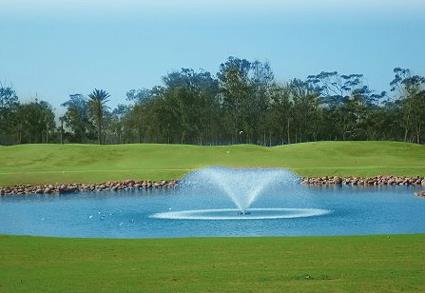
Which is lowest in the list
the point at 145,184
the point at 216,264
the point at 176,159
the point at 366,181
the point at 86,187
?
the point at 86,187

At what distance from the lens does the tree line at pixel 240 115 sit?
345ft

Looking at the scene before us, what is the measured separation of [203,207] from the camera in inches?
1363

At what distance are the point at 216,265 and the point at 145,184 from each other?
3722cm

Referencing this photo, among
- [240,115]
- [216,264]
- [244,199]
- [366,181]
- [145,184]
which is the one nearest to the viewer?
[216,264]

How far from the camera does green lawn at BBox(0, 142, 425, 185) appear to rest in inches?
2199

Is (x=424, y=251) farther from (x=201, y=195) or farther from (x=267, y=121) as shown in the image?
(x=267, y=121)

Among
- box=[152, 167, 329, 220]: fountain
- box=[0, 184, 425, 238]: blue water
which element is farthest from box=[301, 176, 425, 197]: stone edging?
box=[0, 184, 425, 238]: blue water

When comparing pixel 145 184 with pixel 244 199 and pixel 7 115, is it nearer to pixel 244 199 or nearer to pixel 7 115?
pixel 244 199

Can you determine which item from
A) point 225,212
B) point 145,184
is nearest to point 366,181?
point 145,184

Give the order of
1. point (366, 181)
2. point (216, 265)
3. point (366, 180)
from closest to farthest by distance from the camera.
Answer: point (216, 265) < point (366, 181) < point (366, 180)

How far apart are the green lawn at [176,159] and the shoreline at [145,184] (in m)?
2.74

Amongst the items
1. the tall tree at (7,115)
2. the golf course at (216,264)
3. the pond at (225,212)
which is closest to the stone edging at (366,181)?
the pond at (225,212)

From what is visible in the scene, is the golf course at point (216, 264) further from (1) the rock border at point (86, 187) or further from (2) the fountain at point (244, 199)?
(1) the rock border at point (86, 187)

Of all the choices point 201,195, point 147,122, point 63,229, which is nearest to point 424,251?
point 63,229
